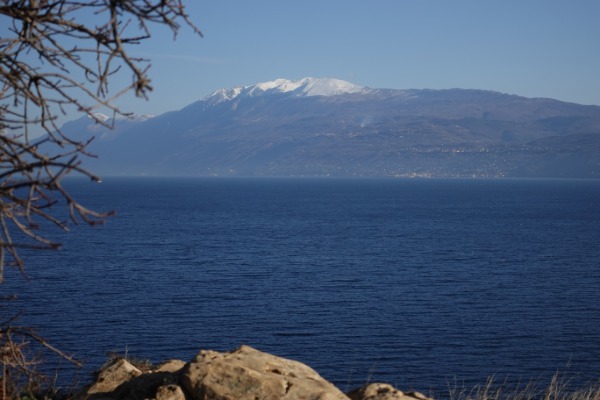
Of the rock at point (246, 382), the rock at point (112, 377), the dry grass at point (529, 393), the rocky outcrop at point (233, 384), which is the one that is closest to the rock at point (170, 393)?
the rocky outcrop at point (233, 384)

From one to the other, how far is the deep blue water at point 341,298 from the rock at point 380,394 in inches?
248

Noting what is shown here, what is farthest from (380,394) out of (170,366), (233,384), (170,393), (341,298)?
(341,298)

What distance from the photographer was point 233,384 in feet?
23.7

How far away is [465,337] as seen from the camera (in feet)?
132

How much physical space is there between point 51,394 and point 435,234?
285 ft

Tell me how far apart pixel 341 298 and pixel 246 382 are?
1700 inches

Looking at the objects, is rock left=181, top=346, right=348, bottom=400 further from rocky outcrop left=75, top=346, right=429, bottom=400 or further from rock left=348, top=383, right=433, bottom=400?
rock left=348, top=383, right=433, bottom=400

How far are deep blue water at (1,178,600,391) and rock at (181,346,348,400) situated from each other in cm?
695

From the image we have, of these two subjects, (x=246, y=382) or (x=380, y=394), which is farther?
(x=380, y=394)

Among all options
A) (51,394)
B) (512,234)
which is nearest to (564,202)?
(512,234)

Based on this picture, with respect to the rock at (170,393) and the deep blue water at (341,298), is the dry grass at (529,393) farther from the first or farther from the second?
the rock at (170,393)

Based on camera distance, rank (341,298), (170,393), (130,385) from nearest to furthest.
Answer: (170,393)
(130,385)
(341,298)

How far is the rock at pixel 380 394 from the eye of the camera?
25.1 feet

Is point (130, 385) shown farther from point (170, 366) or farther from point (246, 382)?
point (246, 382)
